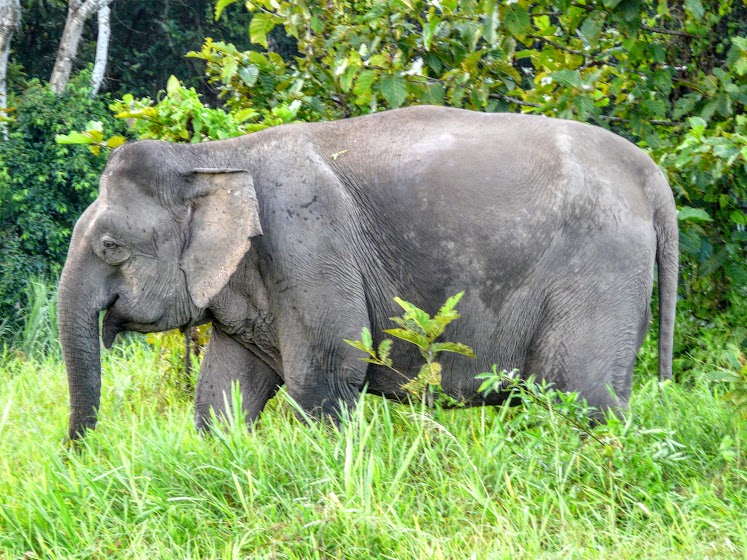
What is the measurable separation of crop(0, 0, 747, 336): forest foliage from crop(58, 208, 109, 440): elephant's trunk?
1.46 m

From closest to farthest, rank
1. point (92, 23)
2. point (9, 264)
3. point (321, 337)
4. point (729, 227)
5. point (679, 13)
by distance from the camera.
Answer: point (321, 337)
point (729, 227)
point (679, 13)
point (9, 264)
point (92, 23)

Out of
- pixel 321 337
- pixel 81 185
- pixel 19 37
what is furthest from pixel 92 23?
pixel 321 337

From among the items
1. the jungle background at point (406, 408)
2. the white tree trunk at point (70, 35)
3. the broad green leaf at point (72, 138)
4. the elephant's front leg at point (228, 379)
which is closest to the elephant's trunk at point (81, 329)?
the jungle background at point (406, 408)

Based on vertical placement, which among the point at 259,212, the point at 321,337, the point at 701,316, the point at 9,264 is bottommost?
the point at 9,264

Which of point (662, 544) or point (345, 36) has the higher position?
point (345, 36)

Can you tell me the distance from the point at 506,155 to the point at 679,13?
2749mm

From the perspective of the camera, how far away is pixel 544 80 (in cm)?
618

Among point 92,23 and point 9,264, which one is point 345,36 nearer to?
point 9,264

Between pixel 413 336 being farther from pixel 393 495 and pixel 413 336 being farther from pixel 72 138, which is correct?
pixel 72 138

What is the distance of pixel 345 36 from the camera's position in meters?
6.23

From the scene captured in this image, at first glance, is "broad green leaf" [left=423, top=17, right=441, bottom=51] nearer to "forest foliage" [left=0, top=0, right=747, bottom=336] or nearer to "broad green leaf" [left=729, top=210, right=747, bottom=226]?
"forest foliage" [left=0, top=0, right=747, bottom=336]

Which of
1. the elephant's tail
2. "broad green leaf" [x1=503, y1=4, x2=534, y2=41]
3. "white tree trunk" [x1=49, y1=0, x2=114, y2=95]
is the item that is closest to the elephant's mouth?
the elephant's tail

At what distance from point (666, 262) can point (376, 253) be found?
4.11ft

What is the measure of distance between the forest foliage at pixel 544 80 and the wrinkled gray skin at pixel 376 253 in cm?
116
